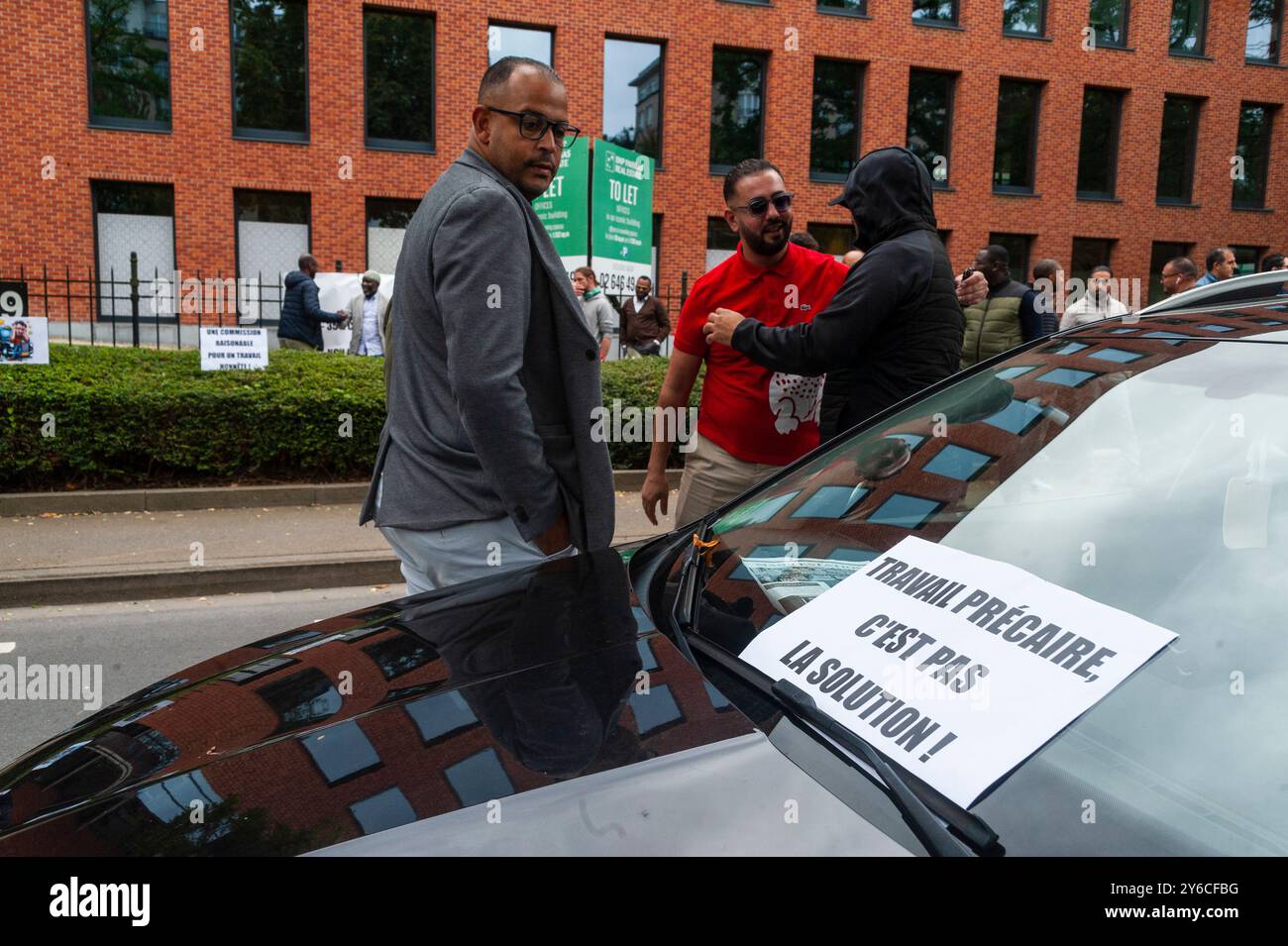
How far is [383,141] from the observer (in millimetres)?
21078

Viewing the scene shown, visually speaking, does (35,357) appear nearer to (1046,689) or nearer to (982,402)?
(982,402)

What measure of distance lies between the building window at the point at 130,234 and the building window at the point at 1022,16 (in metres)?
19.8

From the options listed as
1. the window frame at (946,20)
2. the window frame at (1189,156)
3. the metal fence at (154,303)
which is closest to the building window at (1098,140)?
the window frame at (1189,156)

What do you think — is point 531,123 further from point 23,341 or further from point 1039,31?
point 1039,31

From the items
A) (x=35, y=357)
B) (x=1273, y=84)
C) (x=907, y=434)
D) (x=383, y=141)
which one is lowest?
(x=35, y=357)

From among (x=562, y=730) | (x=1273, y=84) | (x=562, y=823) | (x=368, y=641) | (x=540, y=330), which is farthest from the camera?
(x=1273, y=84)

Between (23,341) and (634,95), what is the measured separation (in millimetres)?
16926

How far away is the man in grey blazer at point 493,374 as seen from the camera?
2.36 m

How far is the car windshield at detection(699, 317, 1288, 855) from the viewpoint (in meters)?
1.25

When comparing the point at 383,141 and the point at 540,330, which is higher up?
the point at 383,141

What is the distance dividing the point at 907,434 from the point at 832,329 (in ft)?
2.87

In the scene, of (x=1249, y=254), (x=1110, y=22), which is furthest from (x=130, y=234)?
(x=1249, y=254)

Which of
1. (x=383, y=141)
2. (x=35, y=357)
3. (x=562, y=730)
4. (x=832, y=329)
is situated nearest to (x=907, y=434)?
(x=832, y=329)

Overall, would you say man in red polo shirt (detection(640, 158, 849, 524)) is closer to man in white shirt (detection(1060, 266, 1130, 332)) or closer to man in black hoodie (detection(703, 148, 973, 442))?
man in black hoodie (detection(703, 148, 973, 442))
